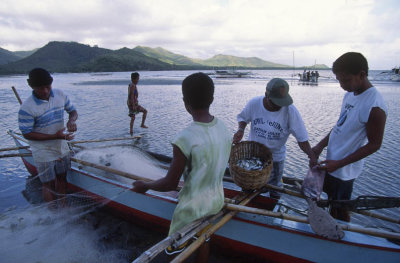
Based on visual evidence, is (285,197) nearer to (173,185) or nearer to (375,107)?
(375,107)

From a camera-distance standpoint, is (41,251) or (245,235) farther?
(41,251)

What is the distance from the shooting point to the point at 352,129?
2.79 meters

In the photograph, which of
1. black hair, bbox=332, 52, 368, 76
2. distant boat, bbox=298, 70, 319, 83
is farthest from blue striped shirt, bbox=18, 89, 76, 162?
distant boat, bbox=298, 70, 319, 83

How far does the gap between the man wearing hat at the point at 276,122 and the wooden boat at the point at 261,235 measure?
993 millimetres

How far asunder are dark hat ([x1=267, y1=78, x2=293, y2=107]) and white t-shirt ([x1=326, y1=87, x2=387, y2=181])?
735mm

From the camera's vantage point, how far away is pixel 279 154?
151 inches

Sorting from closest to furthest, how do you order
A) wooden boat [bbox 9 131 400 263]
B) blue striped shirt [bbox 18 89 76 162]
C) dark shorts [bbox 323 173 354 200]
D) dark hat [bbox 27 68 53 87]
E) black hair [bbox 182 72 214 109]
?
black hair [bbox 182 72 214 109] < wooden boat [bbox 9 131 400 263] < dark shorts [bbox 323 173 354 200] < dark hat [bbox 27 68 53 87] < blue striped shirt [bbox 18 89 76 162]

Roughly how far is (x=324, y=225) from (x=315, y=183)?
646 mm

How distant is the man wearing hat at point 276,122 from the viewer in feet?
10.9

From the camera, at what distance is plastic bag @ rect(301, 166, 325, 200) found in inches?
124

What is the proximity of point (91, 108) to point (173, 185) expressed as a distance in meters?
16.7

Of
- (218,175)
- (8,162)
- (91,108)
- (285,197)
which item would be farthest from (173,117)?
(218,175)

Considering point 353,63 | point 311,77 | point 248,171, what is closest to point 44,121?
point 248,171

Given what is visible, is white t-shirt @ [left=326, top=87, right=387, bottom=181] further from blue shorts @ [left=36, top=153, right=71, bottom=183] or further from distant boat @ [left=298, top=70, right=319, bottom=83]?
distant boat @ [left=298, top=70, right=319, bottom=83]
